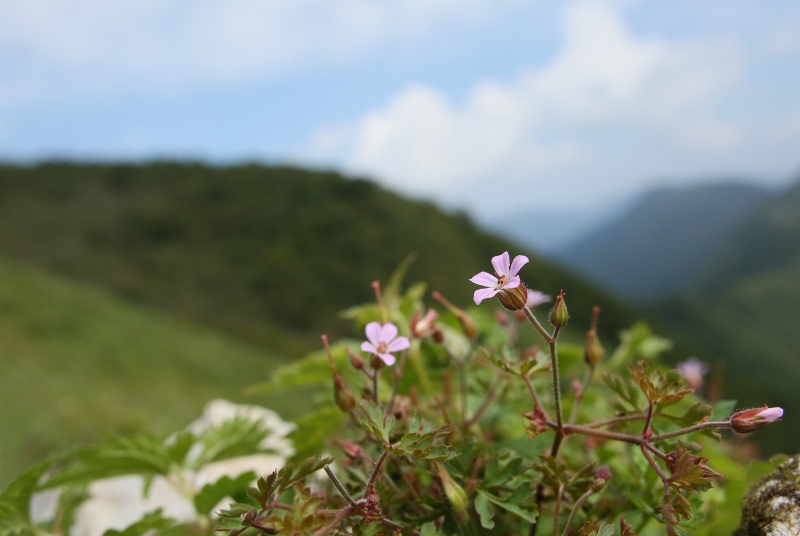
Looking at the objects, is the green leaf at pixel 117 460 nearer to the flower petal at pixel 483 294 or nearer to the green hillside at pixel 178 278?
the flower petal at pixel 483 294

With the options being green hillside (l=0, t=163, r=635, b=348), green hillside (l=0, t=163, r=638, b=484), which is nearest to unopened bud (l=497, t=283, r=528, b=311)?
green hillside (l=0, t=163, r=638, b=484)

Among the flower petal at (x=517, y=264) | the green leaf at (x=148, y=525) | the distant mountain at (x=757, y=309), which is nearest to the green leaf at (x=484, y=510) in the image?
the flower petal at (x=517, y=264)

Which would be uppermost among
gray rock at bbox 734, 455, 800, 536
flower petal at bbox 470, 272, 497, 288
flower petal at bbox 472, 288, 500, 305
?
flower petal at bbox 470, 272, 497, 288

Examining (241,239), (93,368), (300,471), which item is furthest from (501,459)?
(241,239)

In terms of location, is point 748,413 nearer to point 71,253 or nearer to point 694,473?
point 694,473

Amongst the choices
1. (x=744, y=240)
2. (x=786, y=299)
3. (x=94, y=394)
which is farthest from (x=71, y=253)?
(x=744, y=240)

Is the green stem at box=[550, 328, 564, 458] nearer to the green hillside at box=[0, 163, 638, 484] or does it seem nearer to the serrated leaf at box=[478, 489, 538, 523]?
the serrated leaf at box=[478, 489, 538, 523]

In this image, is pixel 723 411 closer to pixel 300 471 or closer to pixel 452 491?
pixel 452 491
